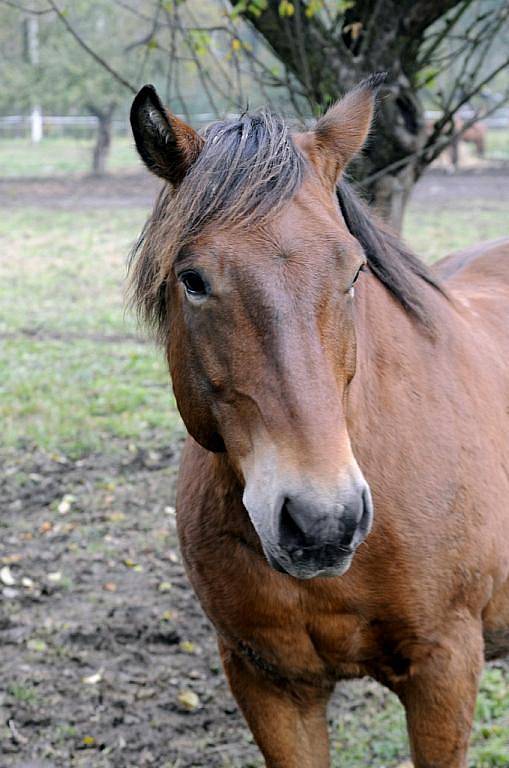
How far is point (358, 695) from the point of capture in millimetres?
3721

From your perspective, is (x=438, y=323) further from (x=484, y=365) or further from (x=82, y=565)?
(x=82, y=565)

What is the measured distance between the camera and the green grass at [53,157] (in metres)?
23.3

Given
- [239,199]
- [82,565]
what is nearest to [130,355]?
[82,565]

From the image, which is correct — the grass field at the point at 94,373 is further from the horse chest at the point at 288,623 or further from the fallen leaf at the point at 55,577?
the horse chest at the point at 288,623

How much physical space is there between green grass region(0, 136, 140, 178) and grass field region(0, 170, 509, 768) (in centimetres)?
875

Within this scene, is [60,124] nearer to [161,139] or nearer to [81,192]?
[81,192]

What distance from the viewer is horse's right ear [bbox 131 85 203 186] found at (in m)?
2.11

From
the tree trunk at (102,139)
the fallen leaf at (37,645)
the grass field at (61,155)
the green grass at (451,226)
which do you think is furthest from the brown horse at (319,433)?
the tree trunk at (102,139)

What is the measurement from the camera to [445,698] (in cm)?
240

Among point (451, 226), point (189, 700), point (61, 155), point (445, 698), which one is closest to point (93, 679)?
point (189, 700)

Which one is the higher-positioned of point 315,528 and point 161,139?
point 161,139

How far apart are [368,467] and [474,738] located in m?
1.65

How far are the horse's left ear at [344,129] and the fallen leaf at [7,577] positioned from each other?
2970 millimetres

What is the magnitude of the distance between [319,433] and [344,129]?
34.9 inches
